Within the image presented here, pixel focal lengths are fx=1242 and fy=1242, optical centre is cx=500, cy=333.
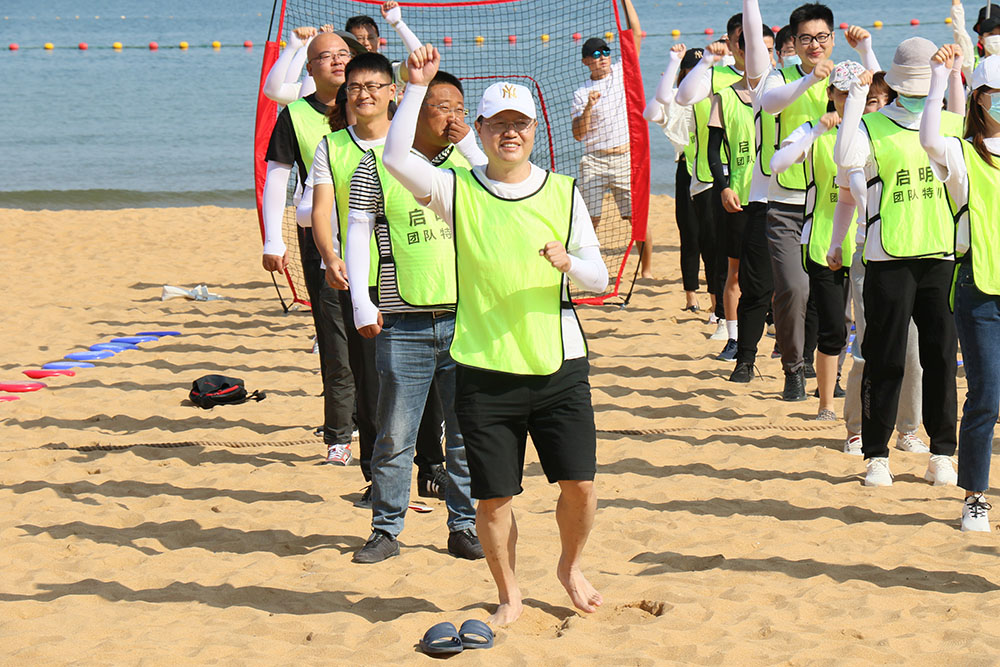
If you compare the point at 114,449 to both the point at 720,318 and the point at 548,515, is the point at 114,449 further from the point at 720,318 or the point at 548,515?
the point at 720,318

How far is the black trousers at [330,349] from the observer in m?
6.04

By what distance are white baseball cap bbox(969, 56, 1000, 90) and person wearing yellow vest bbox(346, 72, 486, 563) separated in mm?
1928

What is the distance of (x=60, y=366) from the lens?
901 cm

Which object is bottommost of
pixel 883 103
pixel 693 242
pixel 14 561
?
pixel 14 561

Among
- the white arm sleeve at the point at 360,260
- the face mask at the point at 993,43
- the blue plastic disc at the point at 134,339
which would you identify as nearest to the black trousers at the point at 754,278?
the face mask at the point at 993,43

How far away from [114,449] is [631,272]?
269 inches

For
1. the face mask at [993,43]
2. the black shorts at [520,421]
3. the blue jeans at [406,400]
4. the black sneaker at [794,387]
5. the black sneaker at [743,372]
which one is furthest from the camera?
the face mask at [993,43]

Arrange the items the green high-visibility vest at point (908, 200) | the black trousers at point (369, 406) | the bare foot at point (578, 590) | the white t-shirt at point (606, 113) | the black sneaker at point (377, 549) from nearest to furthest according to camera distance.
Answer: the bare foot at point (578, 590)
the black sneaker at point (377, 549)
the green high-visibility vest at point (908, 200)
the black trousers at point (369, 406)
the white t-shirt at point (606, 113)

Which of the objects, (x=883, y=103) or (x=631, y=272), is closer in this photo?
(x=883, y=103)

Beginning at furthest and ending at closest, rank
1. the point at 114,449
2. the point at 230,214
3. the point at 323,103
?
the point at 230,214 → the point at 114,449 → the point at 323,103

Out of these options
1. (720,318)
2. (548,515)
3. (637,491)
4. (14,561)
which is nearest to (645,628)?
(548,515)

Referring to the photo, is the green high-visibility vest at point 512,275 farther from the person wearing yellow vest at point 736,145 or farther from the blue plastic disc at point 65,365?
the blue plastic disc at point 65,365

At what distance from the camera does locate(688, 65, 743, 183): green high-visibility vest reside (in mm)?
8484

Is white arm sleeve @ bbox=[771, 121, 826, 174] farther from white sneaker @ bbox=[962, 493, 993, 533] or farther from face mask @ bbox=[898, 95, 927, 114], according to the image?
white sneaker @ bbox=[962, 493, 993, 533]
